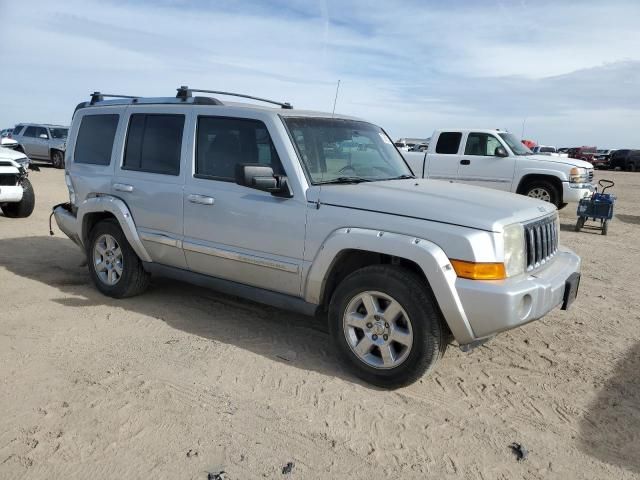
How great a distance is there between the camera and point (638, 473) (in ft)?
9.86

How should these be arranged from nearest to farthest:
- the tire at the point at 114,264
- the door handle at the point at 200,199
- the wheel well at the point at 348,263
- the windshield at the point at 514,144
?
the wheel well at the point at 348,263 → the door handle at the point at 200,199 → the tire at the point at 114,264 → the windshield at the point at 514,144

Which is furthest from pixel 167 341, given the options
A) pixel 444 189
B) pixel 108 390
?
pixel 444 189

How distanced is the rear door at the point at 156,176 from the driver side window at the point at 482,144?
28.9 ft

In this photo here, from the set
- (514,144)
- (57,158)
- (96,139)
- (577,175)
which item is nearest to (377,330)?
(96,139)

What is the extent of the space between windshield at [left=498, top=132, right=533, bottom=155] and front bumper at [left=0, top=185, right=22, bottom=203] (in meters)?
9.60

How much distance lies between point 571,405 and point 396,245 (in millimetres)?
1546

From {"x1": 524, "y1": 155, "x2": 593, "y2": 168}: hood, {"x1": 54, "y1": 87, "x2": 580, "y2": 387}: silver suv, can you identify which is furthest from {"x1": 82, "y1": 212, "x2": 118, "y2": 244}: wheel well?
{"x1": 524, "y1": 155, "x2": 593, "y2": 168}: hood

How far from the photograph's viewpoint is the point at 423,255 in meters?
3.52

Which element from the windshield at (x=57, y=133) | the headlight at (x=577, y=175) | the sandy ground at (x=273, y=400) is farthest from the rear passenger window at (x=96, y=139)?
the windshield at (x=57, y=133)

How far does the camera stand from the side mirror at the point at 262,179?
13.2 feet

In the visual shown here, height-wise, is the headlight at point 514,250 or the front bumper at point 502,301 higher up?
the headlight at point 514,250

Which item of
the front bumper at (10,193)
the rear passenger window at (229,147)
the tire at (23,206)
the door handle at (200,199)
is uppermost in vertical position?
the rear passenger window at (229,147)

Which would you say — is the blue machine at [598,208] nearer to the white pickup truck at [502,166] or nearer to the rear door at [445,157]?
the white pickup truck at [502,166]

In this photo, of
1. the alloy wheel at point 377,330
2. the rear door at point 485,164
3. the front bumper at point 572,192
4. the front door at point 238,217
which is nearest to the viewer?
the alloy wheel at point 377,330
